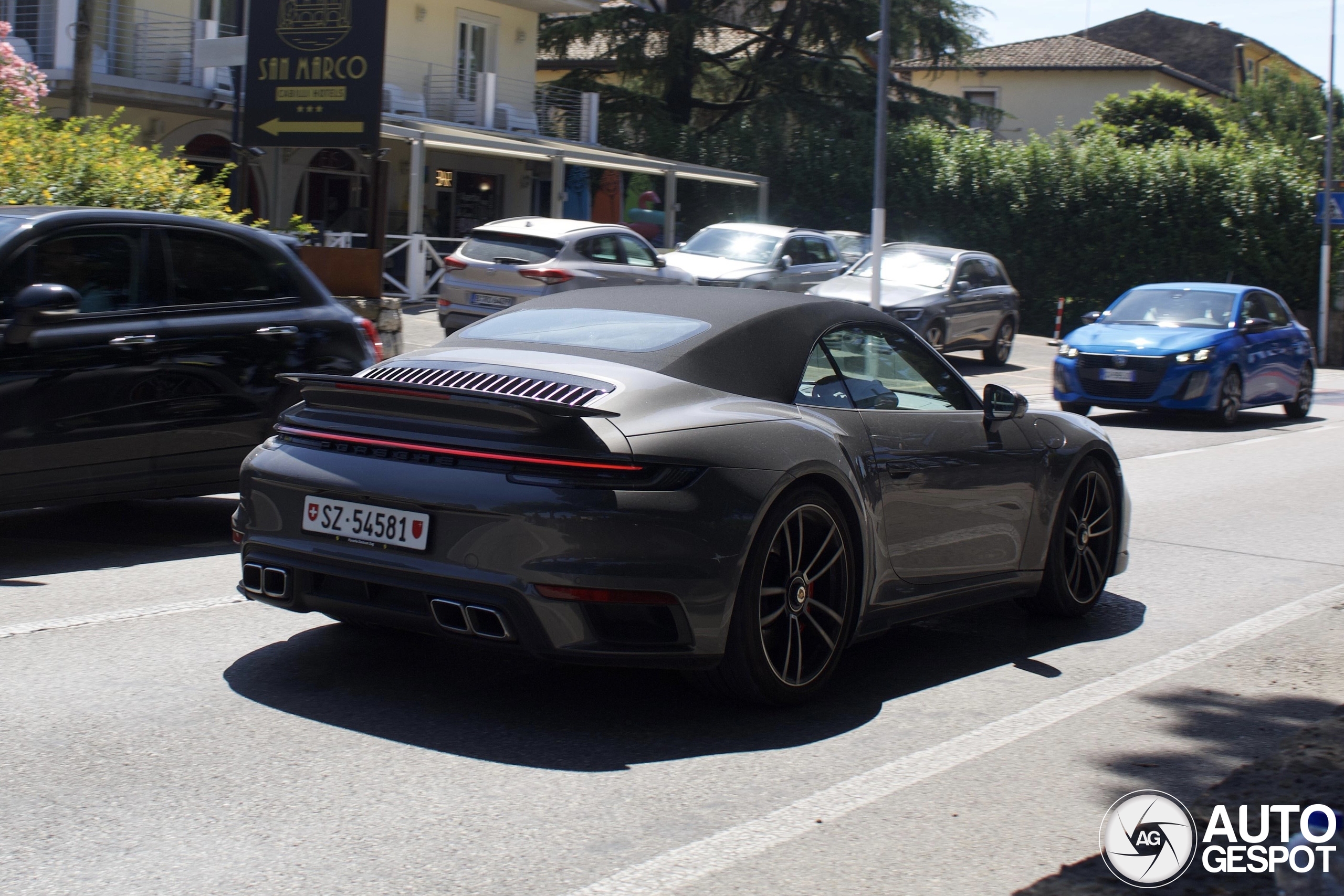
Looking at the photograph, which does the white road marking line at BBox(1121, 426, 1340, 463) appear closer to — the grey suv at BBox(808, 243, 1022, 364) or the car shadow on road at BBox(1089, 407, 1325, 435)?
the car shadow on road at BBox(1089, 407, 1325, 435)

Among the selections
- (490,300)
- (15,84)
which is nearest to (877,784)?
(490,300)

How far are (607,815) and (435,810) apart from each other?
0.45 m

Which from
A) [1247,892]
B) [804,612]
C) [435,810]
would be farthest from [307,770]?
[1247,892]

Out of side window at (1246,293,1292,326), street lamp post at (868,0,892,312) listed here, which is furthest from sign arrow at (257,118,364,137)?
side window at (1246,293,1292,326)

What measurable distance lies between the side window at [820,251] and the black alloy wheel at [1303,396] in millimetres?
8857

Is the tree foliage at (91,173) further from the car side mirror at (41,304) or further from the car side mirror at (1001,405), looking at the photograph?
the car side mirror at (1001,405)

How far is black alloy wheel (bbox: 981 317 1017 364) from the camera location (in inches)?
964

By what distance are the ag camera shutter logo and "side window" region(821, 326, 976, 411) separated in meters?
1.87

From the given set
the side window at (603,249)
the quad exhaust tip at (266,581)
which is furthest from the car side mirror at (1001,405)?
the side window at (603,249)

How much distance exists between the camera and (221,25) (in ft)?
94.1

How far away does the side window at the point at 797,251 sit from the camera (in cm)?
2477

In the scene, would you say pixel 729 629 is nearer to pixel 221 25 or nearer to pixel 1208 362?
pixel 1208 362

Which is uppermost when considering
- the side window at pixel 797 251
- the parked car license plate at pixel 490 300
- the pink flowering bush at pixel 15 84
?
the pink flowering bush at pixel 15 84

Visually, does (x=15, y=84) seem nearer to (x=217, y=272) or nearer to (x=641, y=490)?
(x=217, y=272)
